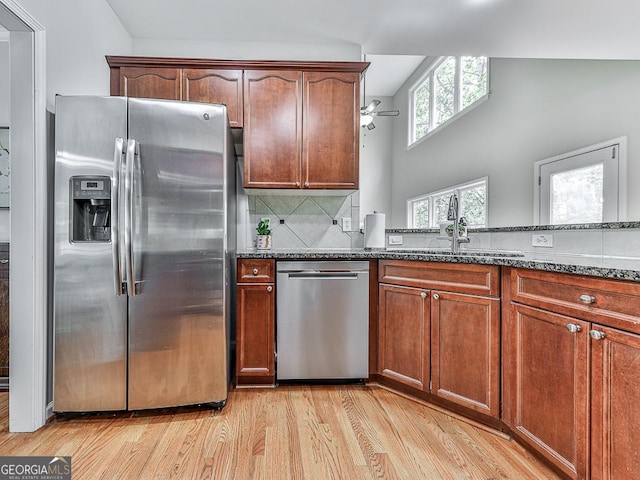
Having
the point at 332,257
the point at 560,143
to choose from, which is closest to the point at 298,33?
the point at 332,257

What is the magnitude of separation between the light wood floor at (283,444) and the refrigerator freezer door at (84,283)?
0.75ft

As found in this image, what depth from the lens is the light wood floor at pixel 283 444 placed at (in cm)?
150

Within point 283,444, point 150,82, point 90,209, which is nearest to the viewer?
point 283,444

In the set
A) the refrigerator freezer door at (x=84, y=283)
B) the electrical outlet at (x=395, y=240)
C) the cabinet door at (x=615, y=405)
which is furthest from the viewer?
the electrical outlet at (x=395, y=240)

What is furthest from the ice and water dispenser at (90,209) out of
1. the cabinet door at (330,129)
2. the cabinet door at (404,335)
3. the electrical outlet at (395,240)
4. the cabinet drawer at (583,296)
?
the electrical outlet at (395,240)

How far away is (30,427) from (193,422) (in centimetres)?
80

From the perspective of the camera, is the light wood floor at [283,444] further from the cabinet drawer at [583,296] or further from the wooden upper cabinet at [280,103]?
the wooden upper cabinet at [280,103]

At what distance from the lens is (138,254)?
74.7 inches

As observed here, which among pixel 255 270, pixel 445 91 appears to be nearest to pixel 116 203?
pixel 255 270

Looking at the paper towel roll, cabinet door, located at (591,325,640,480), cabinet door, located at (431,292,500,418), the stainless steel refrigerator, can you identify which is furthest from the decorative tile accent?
cabinet door, located at (591,325,640,480)

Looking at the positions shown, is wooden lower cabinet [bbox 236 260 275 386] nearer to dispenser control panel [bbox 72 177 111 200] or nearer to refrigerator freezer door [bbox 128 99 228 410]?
refrigerator freezer door [bbox 128 99 228 410]

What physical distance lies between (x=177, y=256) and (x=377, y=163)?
5547 mm

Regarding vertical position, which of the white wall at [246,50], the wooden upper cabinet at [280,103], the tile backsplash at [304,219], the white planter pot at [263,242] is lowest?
the white planter pot at [263,242]

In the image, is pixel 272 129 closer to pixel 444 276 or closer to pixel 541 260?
pixel 444 276
